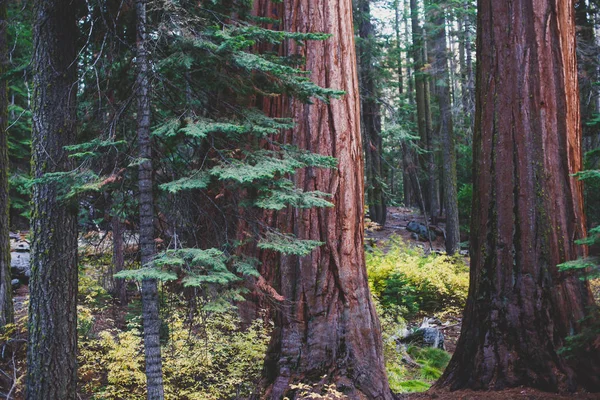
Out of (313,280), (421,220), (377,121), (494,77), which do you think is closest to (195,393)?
(313,280)

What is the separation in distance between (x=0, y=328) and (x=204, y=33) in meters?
6.02

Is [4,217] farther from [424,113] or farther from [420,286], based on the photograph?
[424,113]

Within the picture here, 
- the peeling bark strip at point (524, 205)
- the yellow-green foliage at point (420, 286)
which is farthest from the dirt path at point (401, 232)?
the peeling bark strip at point (524, 205)

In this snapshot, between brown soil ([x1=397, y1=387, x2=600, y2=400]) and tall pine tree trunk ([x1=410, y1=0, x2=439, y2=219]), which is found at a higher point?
tall pine tree trunk ([x1=410, y1=0, x2=439, y2=219])

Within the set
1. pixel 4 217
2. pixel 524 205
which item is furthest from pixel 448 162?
pixel 4 217

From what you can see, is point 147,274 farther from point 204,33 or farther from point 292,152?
point 204,33

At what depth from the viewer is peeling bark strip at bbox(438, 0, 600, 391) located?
16.6ft

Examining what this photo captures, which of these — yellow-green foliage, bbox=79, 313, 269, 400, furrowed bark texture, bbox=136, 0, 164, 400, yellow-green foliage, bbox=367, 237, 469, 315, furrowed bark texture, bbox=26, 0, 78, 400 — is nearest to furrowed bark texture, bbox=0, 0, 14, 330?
yellow-green foliage, bbox=79, 313, 269, 400

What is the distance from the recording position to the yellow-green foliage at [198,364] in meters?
5.89

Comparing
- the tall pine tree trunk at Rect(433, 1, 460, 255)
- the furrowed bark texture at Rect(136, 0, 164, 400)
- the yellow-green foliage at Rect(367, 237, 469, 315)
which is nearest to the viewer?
the furrowed bark texture at Rect(136, 0, 164, 400)

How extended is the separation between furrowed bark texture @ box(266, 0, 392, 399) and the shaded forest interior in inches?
0.8

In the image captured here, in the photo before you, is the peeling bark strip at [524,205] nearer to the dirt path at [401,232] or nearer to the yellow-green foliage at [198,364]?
the yellow-green foliage at [198,364]

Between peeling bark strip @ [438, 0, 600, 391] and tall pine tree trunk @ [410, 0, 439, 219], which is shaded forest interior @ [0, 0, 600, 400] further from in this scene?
tall pine tree trunk @ [410, 0, 439, 219]

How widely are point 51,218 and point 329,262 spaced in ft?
10.1
